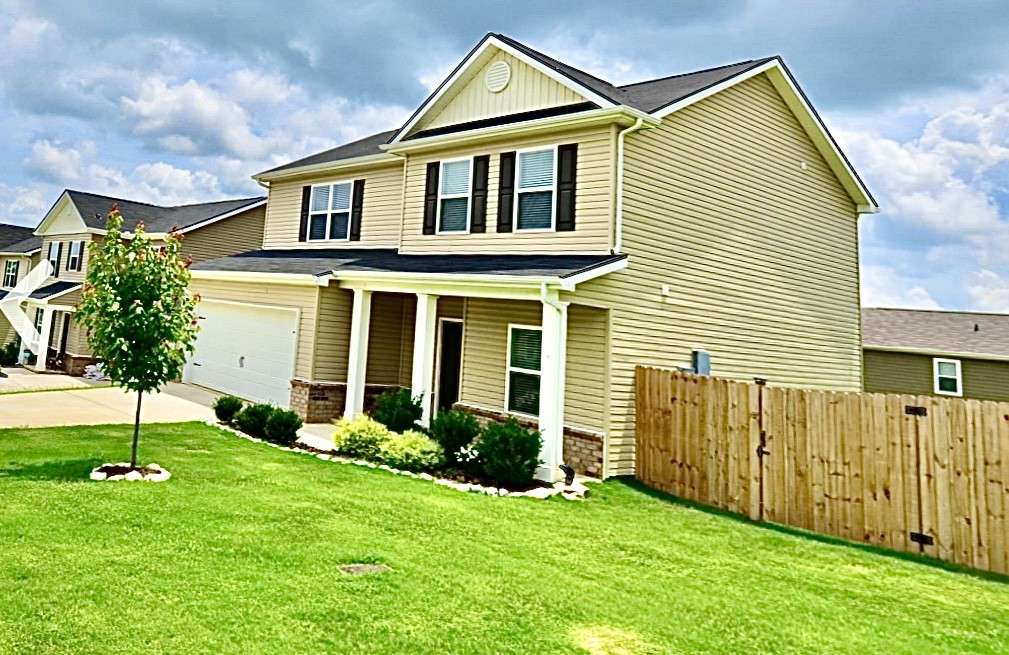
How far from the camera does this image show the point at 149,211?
29.2m

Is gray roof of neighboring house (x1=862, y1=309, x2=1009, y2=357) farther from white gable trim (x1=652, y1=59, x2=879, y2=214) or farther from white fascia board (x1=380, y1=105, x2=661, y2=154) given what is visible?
white fascia board (x1=380, y1=105, x2=661, y2=154)

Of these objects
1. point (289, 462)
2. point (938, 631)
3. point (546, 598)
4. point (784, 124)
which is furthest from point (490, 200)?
point (938, 631)

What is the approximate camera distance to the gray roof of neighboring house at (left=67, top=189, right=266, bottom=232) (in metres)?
25.9

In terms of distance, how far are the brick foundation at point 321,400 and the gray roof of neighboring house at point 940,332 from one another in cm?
2008

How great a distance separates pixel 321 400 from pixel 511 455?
20.6 feet

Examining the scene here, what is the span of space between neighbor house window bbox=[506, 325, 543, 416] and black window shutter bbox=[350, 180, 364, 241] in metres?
6.62

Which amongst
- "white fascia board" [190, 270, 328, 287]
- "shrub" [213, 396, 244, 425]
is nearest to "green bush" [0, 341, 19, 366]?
"white fascia board" [190, 270, 328, 287]

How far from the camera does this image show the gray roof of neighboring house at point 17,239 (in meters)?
32.4

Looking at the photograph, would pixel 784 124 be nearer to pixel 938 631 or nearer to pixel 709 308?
pixel 709 308

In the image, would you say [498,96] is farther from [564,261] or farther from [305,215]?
[305,215]

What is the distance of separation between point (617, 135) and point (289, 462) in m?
7.79

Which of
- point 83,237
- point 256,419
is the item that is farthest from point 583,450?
point 83,237

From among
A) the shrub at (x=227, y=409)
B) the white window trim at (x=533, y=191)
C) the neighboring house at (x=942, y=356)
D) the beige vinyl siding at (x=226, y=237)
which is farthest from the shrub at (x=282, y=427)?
the neighboring house at (x=942, y=356)

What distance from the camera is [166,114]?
2153 cm
